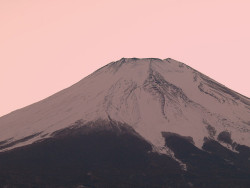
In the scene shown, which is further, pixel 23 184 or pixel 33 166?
pixel 33 166

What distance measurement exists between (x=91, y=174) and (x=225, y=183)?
40759 mm

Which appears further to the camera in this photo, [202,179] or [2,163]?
[2,163]

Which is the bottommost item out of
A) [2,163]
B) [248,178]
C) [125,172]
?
[248,178]

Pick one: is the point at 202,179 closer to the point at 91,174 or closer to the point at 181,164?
the point at 181,164

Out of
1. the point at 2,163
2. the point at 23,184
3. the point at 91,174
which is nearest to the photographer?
the point at 23,184

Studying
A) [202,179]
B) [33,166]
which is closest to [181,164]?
[202,179]

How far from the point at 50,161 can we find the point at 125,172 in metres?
26.8

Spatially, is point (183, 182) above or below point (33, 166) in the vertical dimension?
below

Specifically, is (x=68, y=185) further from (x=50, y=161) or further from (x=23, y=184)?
(x=50, y=161)

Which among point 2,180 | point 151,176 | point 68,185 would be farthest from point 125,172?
point 2,180

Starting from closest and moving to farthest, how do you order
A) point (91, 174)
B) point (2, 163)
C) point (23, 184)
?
point (23, 184)
point (91, 174)
point (2, 163)

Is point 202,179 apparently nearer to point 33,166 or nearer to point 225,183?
point 225,183

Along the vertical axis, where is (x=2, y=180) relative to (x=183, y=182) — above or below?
above

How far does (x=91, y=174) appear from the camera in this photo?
184750 mm
